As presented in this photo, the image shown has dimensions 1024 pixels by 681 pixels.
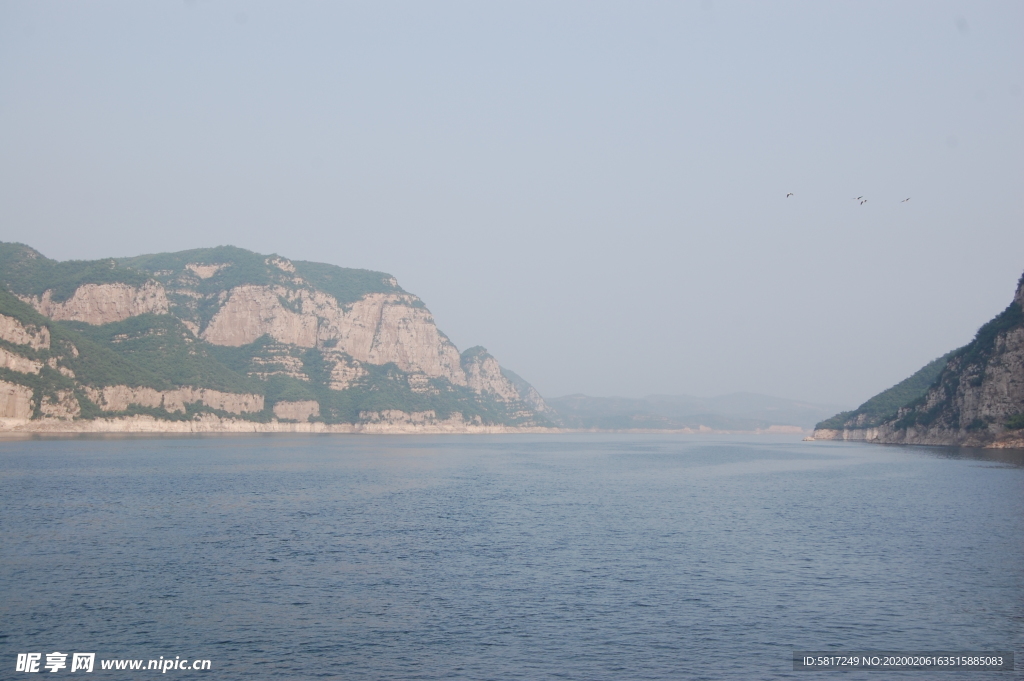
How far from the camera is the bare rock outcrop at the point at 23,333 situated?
514ft

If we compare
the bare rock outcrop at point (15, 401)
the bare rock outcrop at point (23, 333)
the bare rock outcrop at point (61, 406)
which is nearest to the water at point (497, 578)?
the bare rock outcrop at point (15, 401)

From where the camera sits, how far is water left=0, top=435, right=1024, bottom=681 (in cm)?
2725

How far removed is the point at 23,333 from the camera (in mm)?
162625

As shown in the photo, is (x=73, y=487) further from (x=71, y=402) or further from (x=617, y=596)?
(x=71, y=402)

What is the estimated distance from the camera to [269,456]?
124 meters

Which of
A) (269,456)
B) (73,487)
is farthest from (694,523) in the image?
(269,456)

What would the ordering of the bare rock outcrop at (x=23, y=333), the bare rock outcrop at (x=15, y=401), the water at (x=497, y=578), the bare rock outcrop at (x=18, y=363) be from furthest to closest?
the bare rock outcrop at (x=23, y=333)
the bare rock outcrop at (x=18, y=363)
the bare rock outcrop at (x=15, y=401)
the water at (x=497, y=578)

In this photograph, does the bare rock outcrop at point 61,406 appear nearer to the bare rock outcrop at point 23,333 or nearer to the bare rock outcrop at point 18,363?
A: the bare rock outcrop at point 18,363

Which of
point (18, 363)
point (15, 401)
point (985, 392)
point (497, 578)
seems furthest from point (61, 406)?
point (985, 392)

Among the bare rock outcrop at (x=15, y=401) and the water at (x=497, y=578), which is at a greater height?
the bare rock outcrop at (x=15, y=401)

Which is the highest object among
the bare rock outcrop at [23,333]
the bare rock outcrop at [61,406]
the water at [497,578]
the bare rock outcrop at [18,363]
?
the bare rock outcrop at [23,333]

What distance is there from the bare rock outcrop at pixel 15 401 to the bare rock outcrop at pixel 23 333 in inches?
424

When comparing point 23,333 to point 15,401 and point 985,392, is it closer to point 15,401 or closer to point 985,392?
point 15,401

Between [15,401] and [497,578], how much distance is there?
151592mm
